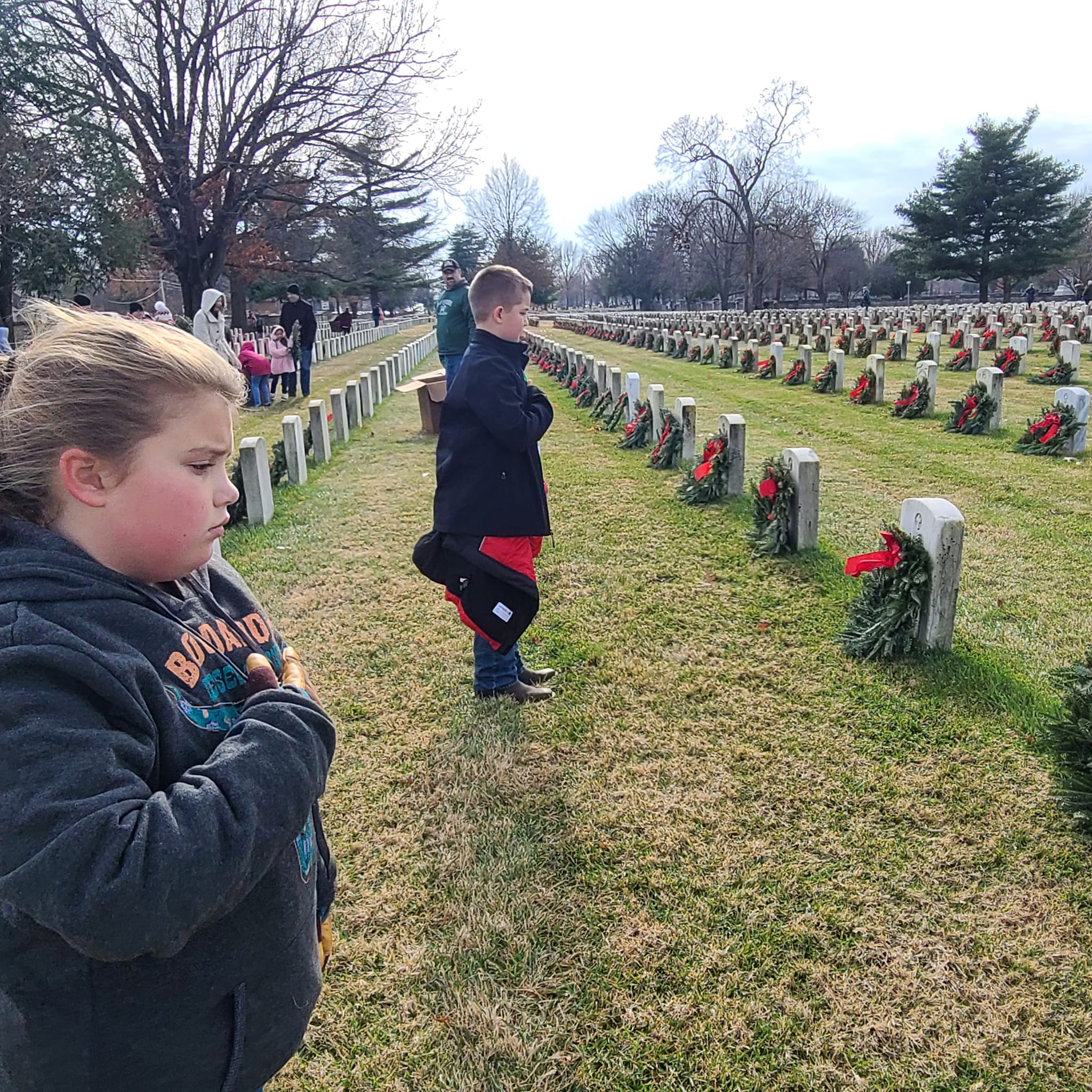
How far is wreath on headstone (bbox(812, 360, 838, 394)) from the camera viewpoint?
47.2 ft

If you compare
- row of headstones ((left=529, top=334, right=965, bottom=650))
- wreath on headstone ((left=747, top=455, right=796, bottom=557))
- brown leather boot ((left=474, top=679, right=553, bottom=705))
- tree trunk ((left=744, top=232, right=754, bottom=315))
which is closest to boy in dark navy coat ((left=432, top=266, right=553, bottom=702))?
brown leather boot ((left=474, top=679, right=553, bottom=705))

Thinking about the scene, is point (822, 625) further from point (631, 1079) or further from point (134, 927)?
point (134, 927)

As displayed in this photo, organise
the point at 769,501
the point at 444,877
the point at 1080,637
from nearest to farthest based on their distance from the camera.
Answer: the point at 444,877, the point at 1080,637, the point at 769,501

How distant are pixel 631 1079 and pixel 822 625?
10.0 feet

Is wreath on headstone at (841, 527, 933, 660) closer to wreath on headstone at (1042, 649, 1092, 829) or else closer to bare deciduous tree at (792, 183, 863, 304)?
wreath on headstone at (1042, 649, 1092, 829)

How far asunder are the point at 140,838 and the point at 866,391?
43.9 ft

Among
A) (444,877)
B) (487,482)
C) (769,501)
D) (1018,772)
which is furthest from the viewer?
(769,501)

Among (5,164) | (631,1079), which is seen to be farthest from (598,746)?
(5,164)

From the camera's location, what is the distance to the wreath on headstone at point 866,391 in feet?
42.1

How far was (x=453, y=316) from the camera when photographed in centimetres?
1030

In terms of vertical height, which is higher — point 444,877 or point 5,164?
point 5,164

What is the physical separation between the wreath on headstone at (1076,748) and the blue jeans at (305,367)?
15659mm

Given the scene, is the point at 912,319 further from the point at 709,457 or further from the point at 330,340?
the point at 709,457

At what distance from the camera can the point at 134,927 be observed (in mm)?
1019
